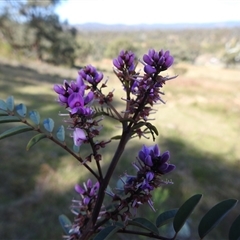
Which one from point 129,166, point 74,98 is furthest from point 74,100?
point 129,166

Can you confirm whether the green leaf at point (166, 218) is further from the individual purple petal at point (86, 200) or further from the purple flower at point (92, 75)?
the purple flower at point (92, 75)

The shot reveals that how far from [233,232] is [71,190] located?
282 centimetres

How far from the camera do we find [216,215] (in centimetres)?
48

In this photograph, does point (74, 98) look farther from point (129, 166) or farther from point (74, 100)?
point (129, 166)

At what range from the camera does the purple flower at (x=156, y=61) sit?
1.50 ft

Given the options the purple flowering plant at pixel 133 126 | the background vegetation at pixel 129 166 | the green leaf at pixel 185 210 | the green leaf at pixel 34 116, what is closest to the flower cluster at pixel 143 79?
the purple flowering plant at pixel 133 126

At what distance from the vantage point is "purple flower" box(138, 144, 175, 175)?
1.52 ft

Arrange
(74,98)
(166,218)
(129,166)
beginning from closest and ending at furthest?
(74,98) → (166,218) → (129,166)

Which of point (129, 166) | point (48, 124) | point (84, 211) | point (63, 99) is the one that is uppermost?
point (63, 99)

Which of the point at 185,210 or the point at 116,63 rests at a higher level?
the point at 116,63

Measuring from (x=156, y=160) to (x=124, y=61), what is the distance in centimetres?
16

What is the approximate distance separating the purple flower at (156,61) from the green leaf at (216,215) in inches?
8.5

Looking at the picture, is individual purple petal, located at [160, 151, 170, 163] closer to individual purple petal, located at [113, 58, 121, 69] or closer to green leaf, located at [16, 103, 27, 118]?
individual purple petal, located at [113, 58, 121, 69]

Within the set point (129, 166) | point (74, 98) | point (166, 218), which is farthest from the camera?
point (129, 166)
